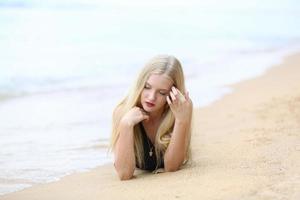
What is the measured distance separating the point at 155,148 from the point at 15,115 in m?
Result: 3.31

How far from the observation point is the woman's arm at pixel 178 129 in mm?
4301

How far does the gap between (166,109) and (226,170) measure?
683 millimetres

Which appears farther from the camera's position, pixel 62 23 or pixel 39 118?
pixel 62 23

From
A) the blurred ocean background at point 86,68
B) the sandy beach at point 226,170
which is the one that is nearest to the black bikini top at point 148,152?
the sandy beach at point 226,170

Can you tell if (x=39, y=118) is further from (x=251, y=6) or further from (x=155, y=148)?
(x=251, y=6)

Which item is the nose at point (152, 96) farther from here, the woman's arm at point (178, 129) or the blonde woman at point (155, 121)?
the woman's arm at point (178, 129)

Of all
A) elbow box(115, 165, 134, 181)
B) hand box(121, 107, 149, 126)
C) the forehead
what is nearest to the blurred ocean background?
elbow box(115, 165, 134, 181)

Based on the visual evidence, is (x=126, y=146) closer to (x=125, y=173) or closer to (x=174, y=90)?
(x=125, y=173)

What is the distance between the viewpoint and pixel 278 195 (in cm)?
340

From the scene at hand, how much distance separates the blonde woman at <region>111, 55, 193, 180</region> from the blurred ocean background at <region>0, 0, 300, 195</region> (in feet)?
2.48

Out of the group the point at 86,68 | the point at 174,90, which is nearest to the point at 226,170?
the point at 174,90

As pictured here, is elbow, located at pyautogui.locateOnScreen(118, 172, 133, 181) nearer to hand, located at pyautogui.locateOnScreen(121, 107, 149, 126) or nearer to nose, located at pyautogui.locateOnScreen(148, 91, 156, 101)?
A: hand, located at pyautogui.locateOnScreen(121, 107, 149, 126)

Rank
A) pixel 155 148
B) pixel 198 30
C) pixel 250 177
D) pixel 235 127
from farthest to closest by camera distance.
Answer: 1. pixel 198 30
2. pixel 235 127
3. pixel 155 148
4. pixel 250 177

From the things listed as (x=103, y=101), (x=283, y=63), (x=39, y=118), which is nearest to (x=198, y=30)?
(x=283, y=63)
